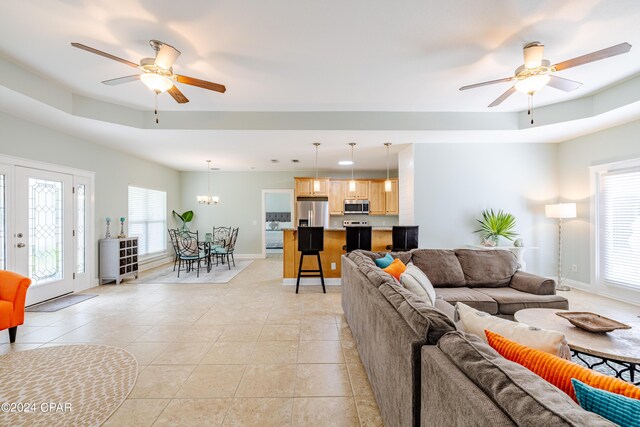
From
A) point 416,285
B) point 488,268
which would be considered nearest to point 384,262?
point 416,285

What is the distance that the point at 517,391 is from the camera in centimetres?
75

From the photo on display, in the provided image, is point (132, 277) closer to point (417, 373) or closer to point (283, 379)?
point (283, 379)

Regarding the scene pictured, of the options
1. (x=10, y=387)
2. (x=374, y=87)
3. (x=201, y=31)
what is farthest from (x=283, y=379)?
(x=374, y=87)

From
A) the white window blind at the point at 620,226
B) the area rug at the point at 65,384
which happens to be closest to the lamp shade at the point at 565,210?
the white window blind at the point at 620,226

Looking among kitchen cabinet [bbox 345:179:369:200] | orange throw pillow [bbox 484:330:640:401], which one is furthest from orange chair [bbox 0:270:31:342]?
kitchen cabinet [bbox 345:179:369:200]

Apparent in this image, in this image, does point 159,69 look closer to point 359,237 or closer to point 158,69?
point 158,69

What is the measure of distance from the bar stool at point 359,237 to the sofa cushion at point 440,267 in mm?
1166

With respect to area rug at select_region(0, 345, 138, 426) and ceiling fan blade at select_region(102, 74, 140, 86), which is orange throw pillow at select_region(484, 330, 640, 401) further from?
ceiling fan blade at select_region(102, 74, 140, 86)

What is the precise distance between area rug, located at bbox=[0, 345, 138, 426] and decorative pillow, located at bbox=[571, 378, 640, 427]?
2.44 meters

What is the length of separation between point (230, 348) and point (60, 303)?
3176 mm

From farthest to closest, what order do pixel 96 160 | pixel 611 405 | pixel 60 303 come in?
pixel 96 160, pixel 60 303, pixel 611 405

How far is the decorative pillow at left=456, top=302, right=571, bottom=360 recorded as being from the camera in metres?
1.08

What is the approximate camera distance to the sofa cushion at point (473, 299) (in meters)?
2.83

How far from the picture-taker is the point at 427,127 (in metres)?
4.38
